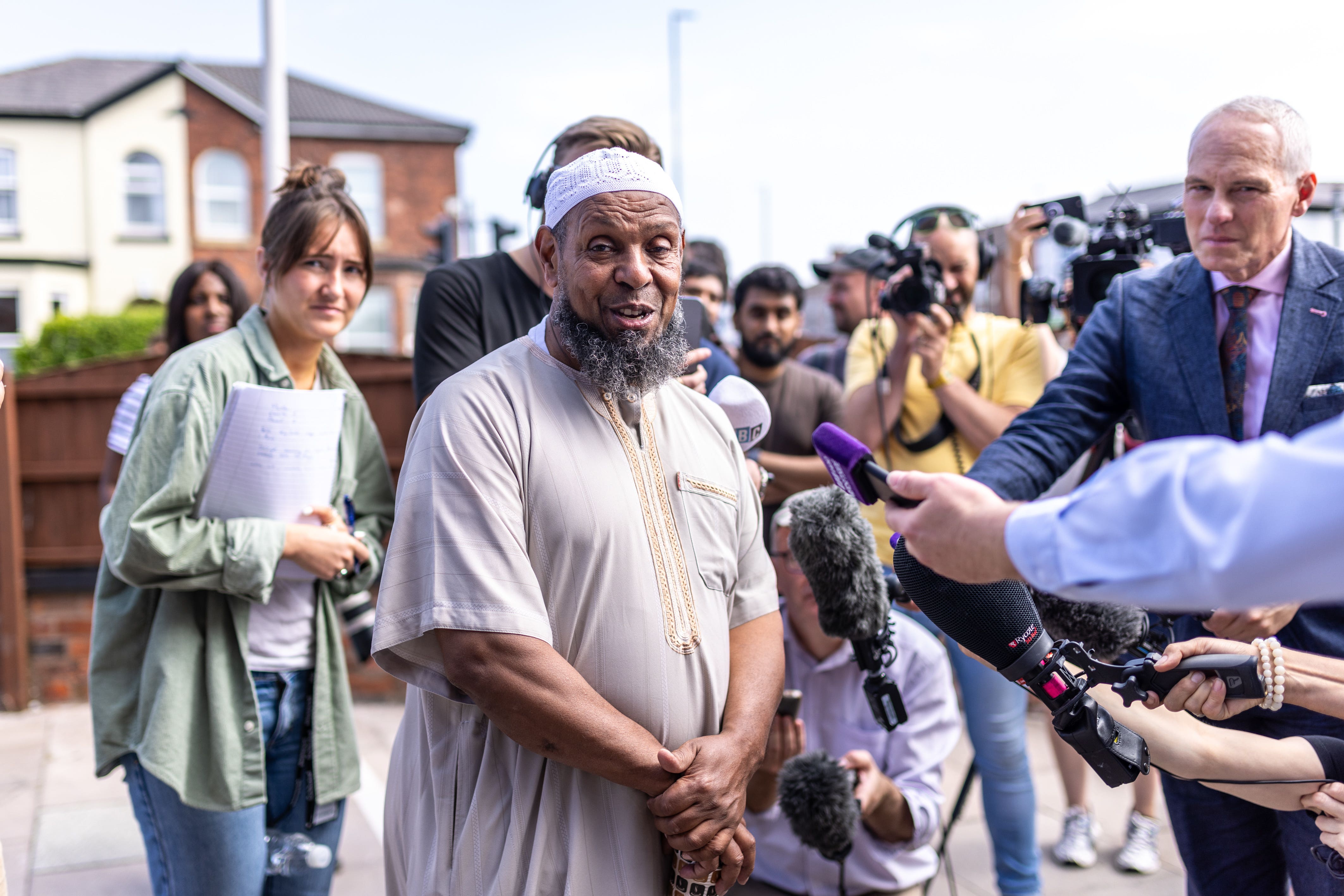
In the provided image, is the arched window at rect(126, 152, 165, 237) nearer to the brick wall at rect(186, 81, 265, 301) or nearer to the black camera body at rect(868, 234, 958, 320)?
the brick wall at rect(186, 81, 265, 301)

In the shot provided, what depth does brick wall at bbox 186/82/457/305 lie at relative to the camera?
2270 cm

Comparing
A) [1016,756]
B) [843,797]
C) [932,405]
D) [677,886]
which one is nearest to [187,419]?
[677,886]

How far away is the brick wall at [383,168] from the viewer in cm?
2270

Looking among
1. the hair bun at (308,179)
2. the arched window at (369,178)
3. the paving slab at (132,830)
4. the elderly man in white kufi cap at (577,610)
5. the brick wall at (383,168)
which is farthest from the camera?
the arched window at (369,178)

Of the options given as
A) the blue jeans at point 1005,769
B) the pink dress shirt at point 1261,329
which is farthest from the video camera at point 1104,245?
the blue jeans at point 1005,769

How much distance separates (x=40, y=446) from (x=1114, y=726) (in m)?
6.05

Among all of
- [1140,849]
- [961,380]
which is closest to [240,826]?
[961,380]

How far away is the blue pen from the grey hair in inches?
85.4

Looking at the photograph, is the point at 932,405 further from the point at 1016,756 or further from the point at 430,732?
the point at 430,732

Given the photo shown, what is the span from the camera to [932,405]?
341 centimetres

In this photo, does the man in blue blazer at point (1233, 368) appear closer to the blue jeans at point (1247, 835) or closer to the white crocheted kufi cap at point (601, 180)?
the blue jeans at point (1247, 835)

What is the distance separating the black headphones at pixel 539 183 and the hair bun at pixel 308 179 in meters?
0.49

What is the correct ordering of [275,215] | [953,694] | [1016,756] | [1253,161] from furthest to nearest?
[1016,756]
[953,694]
[275,215]
[1253,161]

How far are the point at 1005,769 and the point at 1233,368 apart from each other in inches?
62.0
